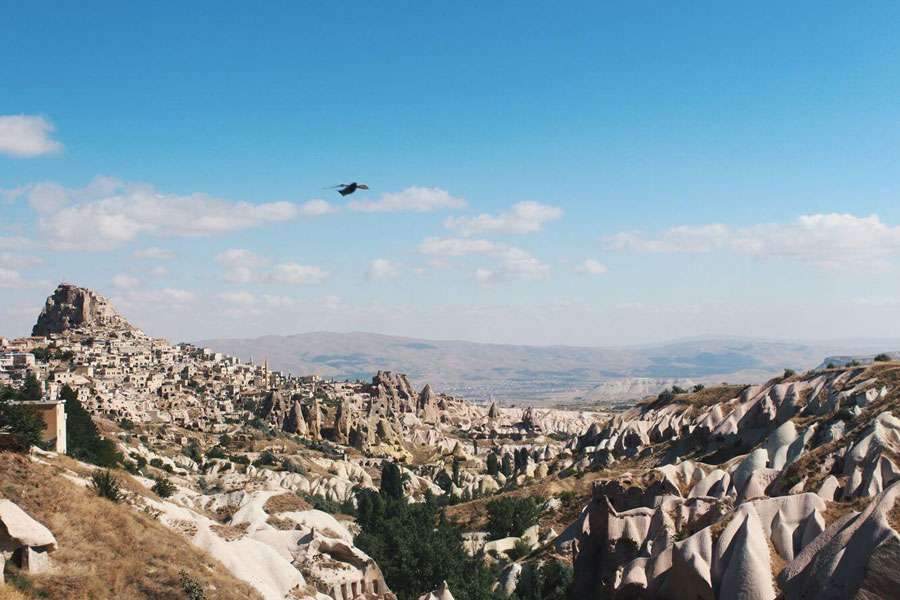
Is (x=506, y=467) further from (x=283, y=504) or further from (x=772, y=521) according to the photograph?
(x=772, y=521)

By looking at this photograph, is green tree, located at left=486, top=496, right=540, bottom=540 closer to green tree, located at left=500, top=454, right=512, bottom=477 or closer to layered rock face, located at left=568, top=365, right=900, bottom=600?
layered rock face, located at left=568, top=365, right=900, bottom=600

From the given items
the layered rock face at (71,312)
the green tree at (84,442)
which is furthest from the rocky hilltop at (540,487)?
the layered rock face at (71,312)

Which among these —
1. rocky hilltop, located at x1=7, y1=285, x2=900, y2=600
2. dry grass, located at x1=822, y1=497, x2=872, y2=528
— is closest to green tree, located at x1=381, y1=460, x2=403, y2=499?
rocky hilltop, located at x1=7, y1=285, x2=900, y2=600

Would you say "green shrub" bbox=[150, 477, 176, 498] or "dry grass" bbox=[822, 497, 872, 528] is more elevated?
"dry grass" bbox=[822, 497, 872, 528]

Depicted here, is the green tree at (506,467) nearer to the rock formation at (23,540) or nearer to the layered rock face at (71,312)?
the rock formation at (23,540)

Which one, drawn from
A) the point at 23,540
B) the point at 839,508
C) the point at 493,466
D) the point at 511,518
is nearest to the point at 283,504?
the point at 23,540

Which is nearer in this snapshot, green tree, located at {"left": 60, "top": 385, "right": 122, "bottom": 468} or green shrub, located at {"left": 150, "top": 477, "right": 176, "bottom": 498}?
green shrub, located at {"left": 150, "top": 477, "right": 176, "bottom": 498}
